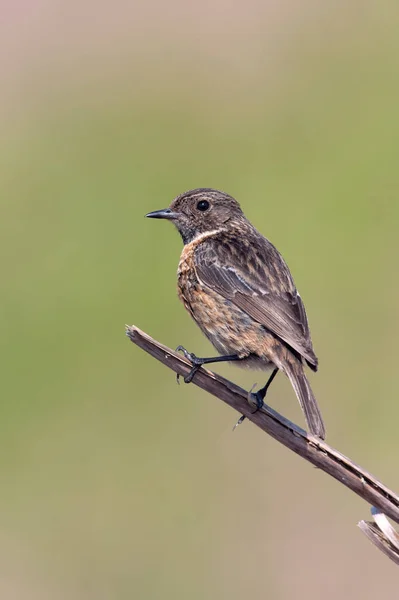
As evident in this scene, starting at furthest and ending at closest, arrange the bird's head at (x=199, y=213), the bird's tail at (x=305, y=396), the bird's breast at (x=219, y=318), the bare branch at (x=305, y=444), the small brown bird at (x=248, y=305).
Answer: the bird's head at (x=199, y=213) < the bird's breast at (x=219, y=318) < the small brown bird at (x=248, y=305) < the bird's tail at (x=305, y=396) < the bare branch at (x=305, y=444)

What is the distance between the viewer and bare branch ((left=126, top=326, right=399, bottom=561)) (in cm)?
378

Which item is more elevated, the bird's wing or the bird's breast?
the bird's wing

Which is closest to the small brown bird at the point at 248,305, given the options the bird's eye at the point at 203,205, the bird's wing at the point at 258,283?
the bird's wing at the point at 258,283

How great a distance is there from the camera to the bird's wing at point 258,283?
528cm

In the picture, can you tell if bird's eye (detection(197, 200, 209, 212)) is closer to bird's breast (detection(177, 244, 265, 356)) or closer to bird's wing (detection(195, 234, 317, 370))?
bird's wing (detection(195, 234, 317, 370))

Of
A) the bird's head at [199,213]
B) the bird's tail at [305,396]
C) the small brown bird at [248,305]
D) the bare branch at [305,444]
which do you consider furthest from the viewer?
the bird's head at [199,213]

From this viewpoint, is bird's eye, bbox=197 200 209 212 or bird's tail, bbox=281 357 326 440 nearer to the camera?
bird's tail, bbox=281 357 326 440

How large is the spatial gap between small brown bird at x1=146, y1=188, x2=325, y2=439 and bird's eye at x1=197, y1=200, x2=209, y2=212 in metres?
0.30

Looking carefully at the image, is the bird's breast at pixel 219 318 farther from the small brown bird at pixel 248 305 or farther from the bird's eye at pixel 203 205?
the bird's eye at pixel 203 205

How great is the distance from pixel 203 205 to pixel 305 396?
2.00 meters

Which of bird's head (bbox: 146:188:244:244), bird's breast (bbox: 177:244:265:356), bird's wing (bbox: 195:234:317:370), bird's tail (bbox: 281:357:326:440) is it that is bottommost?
bird's tail (bbox: 281:357:326:440)

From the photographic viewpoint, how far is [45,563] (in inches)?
313

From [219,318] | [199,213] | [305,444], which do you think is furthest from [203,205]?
[305,444]

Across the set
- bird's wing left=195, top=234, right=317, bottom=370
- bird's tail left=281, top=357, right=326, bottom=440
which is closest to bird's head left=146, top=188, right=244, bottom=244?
bird's wing left=195, top=234, right=317, bottom=370
